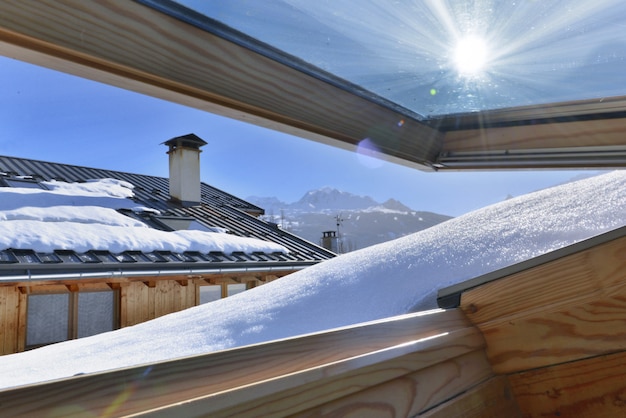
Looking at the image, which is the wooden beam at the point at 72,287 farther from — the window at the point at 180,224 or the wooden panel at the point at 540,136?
the wooden panel at the point at 540,136

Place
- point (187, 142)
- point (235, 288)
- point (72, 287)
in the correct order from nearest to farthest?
1. point (72, 287)
2. point (235, 288)
3. point (187, 142)

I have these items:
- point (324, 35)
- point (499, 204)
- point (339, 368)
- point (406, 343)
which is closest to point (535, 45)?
point (324, 35)

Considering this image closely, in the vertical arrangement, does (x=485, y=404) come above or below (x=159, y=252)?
below

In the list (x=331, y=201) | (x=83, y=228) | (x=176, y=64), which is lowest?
(x=176, y=64)

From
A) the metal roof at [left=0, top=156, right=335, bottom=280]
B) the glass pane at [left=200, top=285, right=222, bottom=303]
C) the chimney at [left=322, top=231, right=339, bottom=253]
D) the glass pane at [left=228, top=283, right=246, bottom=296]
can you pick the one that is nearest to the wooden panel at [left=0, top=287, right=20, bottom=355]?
the metal roof at [left=0, top=156, right=335, bottom=280]

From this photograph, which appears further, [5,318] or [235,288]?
[235,288]

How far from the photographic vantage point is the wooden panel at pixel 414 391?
87 cm

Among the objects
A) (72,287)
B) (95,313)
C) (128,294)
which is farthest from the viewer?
(128,294)

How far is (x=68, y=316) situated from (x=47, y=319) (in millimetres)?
220

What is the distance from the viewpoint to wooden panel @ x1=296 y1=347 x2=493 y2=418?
87 centimetres

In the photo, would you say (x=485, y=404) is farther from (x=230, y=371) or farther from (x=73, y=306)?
(x=73, y=306)

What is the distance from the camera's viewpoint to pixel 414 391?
101 centimetres

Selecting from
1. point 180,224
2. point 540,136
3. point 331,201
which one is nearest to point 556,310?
point 540,136

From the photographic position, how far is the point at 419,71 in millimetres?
1178
